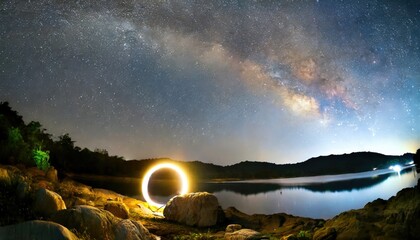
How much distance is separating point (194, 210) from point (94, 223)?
13310mm

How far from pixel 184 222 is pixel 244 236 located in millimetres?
8175

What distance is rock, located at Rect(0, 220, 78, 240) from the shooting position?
779 centimetres

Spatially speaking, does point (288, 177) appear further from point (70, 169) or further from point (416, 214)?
point (416, 214)

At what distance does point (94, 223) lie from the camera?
10180 millimetres

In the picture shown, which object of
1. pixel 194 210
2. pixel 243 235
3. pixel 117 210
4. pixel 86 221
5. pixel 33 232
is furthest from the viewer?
pixel 194 210

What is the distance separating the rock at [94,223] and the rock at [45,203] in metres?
1.51

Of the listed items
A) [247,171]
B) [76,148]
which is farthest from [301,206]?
[247,171]

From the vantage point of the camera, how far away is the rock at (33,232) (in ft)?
25.6

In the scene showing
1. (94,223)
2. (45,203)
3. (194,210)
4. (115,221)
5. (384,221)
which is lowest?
(194,210)

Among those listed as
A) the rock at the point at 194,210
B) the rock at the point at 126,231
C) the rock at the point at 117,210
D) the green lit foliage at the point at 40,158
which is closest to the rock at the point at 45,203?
the rock at the point at 126,231

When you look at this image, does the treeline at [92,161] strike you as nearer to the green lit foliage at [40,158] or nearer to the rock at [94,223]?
the green lit foliage at [40,158]

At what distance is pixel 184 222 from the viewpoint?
886 inches

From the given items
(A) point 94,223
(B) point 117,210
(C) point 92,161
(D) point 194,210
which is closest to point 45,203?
(A) point 94,223

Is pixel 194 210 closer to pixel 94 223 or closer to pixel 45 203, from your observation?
pixel 45 203
